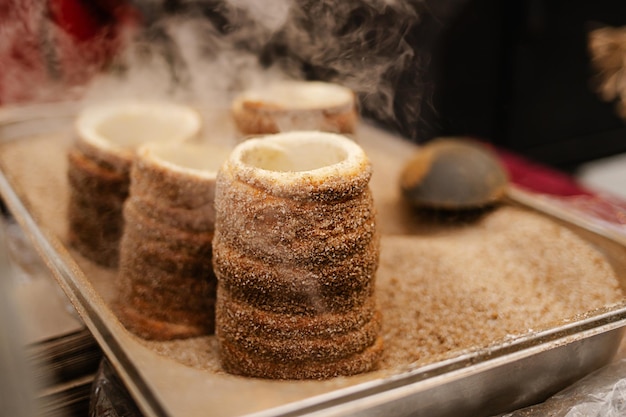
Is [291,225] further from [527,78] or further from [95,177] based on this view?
[527,78]

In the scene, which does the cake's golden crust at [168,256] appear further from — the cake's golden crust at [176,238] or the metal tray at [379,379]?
the metal tray at [379,379]

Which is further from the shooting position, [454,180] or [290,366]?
[454,180]

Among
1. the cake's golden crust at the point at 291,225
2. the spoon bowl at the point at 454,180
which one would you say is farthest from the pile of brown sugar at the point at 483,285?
the cake's golden crust at the point at 291,225

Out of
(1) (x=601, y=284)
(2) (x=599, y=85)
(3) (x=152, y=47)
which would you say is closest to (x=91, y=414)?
(1) (x=601, y=284)

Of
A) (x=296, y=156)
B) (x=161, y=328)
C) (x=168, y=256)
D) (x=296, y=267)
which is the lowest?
(x=161, y=328)

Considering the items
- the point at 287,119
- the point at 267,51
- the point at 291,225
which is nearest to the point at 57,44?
the point at 267,51

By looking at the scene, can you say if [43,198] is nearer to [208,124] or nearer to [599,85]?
[208,124]
